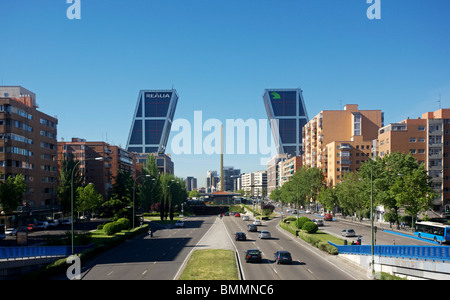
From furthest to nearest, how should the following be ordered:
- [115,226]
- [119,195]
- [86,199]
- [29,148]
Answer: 1. [86,199]
2. [29,148]
3. [119,195]
4. [115,226]

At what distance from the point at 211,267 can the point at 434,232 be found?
35.0m

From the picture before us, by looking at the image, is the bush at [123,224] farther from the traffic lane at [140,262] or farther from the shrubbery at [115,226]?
the traffic lane at [140,262]

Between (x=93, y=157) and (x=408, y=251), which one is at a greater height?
(x=93, y=157)

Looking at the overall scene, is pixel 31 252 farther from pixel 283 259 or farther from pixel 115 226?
pixel 115 226

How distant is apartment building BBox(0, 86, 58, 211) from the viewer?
2557 inches

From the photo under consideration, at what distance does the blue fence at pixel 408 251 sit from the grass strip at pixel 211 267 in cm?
1148

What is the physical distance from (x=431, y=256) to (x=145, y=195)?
2914 inches

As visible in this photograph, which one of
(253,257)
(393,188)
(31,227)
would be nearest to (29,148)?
(31,227)

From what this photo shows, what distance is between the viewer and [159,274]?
25.7 meters

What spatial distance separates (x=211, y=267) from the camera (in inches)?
1040

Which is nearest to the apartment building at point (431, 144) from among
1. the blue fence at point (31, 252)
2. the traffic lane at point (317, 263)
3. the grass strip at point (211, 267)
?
the traffic lane at point (317, 263)

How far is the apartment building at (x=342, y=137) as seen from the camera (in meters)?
113

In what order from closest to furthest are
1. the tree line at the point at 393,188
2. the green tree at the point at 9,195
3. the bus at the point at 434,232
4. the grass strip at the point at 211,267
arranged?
the grass strip at the point at 211,267, the bus at the point at 434,232, the green tree at the point at 9,195, the tree line at the point at 393,188

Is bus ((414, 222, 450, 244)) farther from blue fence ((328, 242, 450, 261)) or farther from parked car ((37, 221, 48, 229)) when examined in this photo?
parked car ((37, 221, 48, 229))
